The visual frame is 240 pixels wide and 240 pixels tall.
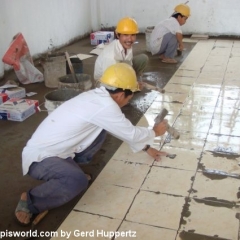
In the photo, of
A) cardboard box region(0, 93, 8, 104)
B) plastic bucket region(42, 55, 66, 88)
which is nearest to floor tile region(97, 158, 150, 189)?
cardboard box region(0, 93, 8, 104)

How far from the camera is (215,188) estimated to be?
2080 millimetres

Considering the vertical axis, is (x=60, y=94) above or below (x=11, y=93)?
above

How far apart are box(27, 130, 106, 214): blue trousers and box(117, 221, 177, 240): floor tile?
335 mm

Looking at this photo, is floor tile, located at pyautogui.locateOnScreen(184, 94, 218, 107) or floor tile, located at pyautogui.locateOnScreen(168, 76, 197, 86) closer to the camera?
floor tile, located at pyautogui.locateOnScreen(184, 94, 218, 107)

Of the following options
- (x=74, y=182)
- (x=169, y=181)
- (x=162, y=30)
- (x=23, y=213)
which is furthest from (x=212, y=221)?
(x=162, y=30)

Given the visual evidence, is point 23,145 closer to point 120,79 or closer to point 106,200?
point 106,200

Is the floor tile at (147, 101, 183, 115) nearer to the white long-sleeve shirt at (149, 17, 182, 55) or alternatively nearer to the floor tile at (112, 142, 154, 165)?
the floor tile at (112, 142, 154, 165)

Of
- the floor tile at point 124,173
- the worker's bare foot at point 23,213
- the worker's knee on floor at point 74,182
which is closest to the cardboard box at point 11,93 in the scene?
the floor tile at point 124,173

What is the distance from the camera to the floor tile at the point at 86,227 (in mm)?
1737

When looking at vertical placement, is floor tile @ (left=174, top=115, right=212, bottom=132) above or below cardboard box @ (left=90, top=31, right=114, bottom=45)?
below

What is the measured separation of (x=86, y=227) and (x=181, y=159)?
943 millimetres

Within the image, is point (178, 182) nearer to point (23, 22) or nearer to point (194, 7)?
point (23, 22)

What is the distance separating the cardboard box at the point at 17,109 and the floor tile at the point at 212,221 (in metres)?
1.88

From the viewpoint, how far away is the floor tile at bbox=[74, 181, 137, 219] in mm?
1905
